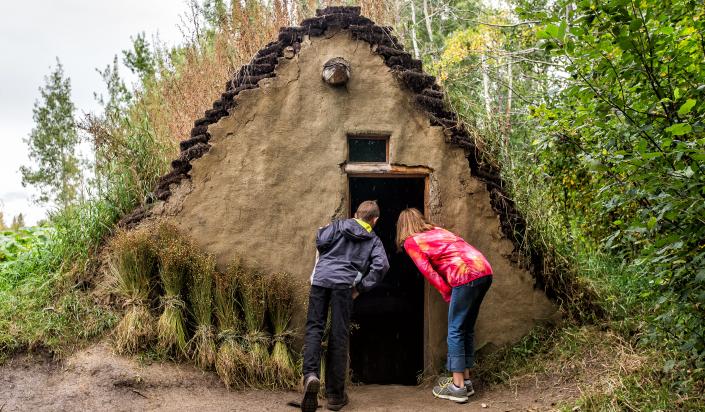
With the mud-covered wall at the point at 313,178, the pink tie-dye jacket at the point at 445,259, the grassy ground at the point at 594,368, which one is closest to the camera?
the grassy ground at the point at 594,368

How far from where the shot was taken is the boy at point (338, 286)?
5598mm

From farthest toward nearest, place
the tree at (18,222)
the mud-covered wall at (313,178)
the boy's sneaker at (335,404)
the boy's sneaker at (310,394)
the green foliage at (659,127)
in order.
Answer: the tree at (18,222)
the mud-covered wall at (313,178)
the boy's sneaker at (335,404)
the boy's sneaker at (310,394)
the green foliage at (659,127)

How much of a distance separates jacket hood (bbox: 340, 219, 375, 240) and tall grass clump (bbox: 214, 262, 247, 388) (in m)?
1.23

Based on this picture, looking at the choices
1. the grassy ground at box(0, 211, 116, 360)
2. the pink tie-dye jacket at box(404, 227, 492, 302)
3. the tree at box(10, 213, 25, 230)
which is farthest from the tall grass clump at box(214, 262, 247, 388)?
the tree at box(10, 213, 25, 230)

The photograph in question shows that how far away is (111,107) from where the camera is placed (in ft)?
25.4

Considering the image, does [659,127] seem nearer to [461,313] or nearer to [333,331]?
[461,313]

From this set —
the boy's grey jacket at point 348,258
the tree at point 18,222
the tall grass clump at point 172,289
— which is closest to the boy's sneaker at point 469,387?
the boy's grey jacket at point 348,258

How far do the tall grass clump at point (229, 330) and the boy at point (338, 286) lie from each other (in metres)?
0.75

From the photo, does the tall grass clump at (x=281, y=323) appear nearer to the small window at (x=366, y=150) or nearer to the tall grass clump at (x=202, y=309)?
the tall grass clump at (x=202, y=309)

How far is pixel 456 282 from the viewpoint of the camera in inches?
226

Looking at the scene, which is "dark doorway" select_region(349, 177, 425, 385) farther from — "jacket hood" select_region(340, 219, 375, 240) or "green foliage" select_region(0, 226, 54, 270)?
"green foliage" select_region(0, 226, 54, 270)

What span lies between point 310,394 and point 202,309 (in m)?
1.50

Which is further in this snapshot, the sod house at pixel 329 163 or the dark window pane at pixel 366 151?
the dark window pane at pixel 366 151

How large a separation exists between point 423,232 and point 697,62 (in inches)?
108
